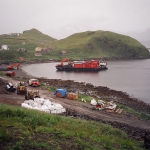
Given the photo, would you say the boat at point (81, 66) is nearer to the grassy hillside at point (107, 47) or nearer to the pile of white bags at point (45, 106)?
the grassy hillside at point (107, 47)

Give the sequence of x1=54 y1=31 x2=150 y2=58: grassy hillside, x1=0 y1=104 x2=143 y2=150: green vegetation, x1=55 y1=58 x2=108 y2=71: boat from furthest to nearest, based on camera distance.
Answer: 1. x1=54 y1=31 x2=150 y2=58: grassy hillside
2. x1=55 y1=58 x2=108 y2=71: boat
3. x1=0 y1=104 x2=143 y2=150: green vegetation

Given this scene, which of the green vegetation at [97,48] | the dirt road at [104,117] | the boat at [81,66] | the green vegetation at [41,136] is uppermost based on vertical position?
the green vegetation at [97,48]

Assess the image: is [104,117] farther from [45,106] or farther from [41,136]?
[41,136]

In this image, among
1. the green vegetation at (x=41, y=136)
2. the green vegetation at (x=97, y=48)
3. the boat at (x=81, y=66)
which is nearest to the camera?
the green vegetation at (x=41, y=136)

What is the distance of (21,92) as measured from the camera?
20.6m

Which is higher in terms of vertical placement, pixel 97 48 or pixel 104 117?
pixel 97 48

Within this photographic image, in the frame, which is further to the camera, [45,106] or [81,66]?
[81,66]

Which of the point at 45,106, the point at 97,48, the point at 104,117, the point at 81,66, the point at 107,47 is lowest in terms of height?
the point at 104,117

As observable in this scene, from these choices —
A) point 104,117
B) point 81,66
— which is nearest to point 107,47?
point 81,66

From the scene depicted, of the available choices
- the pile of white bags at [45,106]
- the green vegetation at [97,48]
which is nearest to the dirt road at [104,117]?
the pile of white bags at [45,106]

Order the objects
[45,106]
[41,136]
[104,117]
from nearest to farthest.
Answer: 1. [41,136]
2. [104,117]
3. [45,106]

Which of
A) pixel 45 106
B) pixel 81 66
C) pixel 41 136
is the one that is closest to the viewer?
pixel 41 136

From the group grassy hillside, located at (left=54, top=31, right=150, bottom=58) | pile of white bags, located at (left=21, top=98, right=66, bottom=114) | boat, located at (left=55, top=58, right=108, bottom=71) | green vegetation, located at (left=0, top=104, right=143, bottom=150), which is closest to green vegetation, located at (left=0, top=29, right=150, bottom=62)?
grassy hillside, located at (left=54, top=31, right=150, bottom=58)

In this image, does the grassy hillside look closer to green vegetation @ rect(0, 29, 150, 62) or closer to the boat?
green vegetation @ rect(0, 29, 150, 62)
